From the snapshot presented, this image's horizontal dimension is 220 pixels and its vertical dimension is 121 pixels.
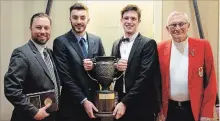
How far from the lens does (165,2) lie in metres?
3.86

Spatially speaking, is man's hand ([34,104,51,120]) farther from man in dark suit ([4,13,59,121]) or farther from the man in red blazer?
the man in red blazer

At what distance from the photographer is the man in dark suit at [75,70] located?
103 inches

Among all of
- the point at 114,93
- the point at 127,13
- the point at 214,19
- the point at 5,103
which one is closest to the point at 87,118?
the point at 114,93

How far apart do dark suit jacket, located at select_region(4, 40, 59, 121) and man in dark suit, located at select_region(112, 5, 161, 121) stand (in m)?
0.63

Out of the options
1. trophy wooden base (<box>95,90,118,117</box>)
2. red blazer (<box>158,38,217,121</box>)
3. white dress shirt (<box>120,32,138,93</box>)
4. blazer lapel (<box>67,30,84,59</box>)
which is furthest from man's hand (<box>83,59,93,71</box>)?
red blazer (<box>158,38,217,121</box>)

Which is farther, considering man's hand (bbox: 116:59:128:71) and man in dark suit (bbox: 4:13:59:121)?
man's hand (bbox: 116:59:128:71)

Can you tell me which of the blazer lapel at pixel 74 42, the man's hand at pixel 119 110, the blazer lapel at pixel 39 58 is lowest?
the man's hand at pixel 119 110

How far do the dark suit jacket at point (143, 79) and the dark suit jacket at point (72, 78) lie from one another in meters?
0.33

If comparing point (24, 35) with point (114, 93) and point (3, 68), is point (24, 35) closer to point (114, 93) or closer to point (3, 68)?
point (3, 68)

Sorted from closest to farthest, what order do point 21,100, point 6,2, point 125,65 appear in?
1. point 21,100
2. point 125,65
3. point 6,2

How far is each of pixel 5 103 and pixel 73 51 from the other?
163cm

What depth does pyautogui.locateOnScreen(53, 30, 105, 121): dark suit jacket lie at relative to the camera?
262cm

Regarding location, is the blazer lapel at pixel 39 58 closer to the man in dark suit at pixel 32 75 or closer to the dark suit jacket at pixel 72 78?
the man in dark suit at pixel 32 75

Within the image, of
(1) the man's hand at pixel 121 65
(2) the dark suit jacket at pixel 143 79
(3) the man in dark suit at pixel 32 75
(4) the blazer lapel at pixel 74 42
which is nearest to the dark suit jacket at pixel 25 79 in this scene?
(3) the man in dark suit at pixel 32 75
